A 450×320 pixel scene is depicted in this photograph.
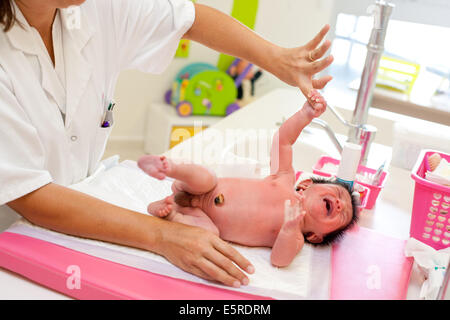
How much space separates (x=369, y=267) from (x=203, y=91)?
6.39ft

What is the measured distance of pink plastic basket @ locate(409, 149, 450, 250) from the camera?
1.07m

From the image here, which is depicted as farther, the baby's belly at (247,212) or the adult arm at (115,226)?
the baby's belly at (247,212)

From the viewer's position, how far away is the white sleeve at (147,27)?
122 cm

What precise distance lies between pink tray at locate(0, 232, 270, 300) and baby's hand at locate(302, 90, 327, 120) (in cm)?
46

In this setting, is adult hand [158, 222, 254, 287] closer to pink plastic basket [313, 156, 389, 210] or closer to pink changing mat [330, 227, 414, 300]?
pink changing mat [330, 227, 414, 300]

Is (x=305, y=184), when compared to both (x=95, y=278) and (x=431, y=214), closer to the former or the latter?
(x=431, y=214)

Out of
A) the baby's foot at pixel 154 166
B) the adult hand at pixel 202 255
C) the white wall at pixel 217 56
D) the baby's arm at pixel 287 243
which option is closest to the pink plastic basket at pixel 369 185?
the baby's arm at pixel 287 243

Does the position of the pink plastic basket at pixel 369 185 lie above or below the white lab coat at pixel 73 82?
below

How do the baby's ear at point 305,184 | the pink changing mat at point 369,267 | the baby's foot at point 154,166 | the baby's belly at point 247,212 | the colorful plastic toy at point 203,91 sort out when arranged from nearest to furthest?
the baby's foot at point 154,166
the pink changing mat at point 369,267
the baby's belly at point 247,212
the baby's ear at point 305,184
the colorful plastic toy at point 203,91

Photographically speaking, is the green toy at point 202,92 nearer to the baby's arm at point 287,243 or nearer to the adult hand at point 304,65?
the adult hand at point 304,65

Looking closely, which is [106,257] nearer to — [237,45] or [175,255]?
[175,255]

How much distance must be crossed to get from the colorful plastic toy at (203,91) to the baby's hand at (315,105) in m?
1.68

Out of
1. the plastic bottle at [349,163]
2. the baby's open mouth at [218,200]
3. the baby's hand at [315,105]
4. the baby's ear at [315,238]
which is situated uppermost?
the baby's hand at [315,105]
